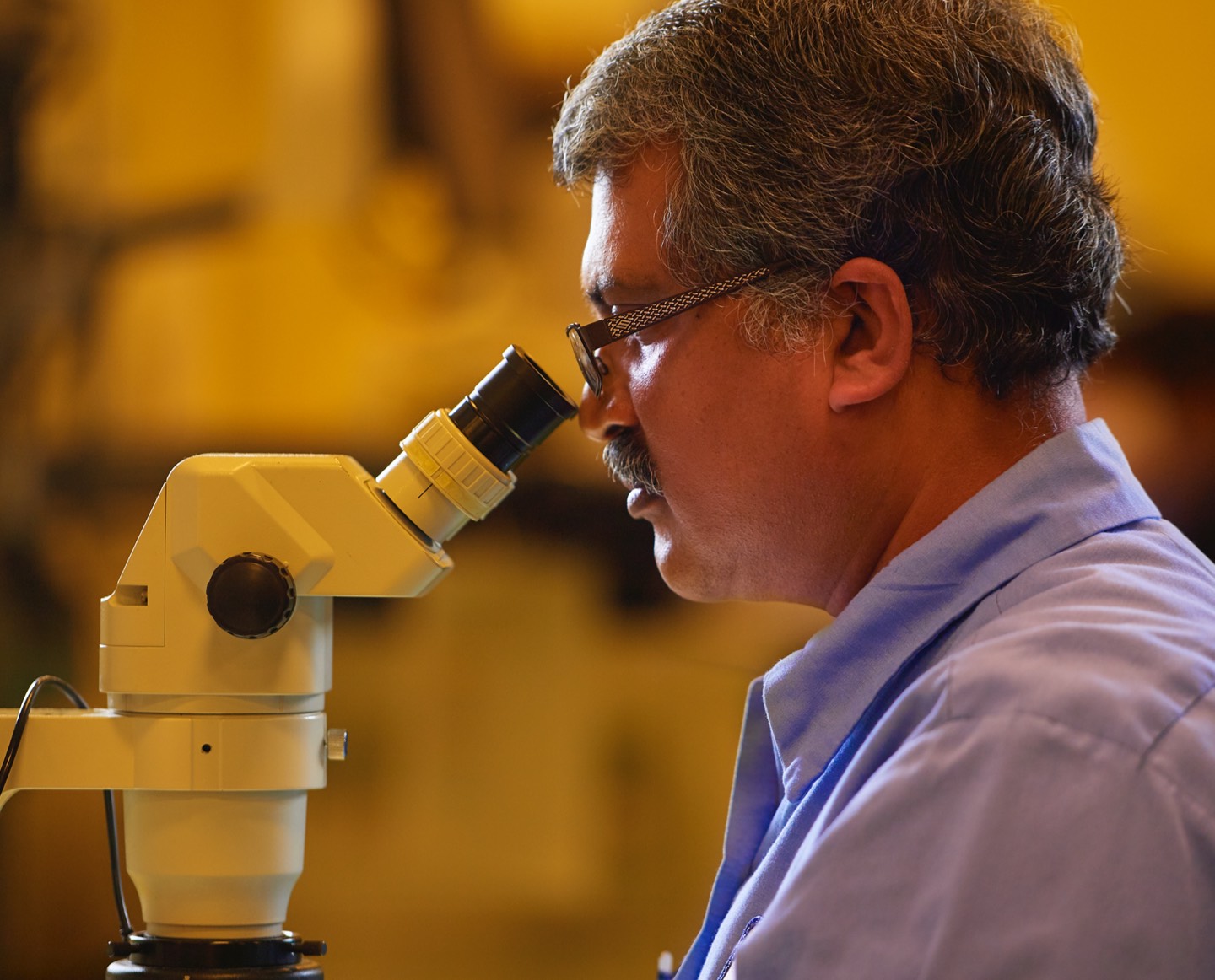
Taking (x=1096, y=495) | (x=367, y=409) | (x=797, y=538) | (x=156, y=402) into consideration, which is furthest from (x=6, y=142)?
(x=1096, y=495)

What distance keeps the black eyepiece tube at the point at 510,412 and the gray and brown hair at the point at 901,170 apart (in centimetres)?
15

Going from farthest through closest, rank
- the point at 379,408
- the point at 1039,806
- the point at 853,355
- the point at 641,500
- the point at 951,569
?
the point at 379,408, the point at 641,500, the point at 853,355, the point at 951,569, the point at 1039,806

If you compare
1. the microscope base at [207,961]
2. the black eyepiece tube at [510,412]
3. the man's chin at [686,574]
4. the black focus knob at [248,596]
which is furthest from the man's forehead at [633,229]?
the microscope base at [207,961]

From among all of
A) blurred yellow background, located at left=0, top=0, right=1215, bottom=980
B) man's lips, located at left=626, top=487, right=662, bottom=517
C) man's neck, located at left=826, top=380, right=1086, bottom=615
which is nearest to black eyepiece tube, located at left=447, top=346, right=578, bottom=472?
man's lips, located at left=626, top=487, right=662, bottom=517

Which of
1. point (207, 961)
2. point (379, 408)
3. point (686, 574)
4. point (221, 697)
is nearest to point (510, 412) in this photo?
point (686, 574)

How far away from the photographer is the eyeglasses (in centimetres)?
92

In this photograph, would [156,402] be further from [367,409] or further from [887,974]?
[887,974]

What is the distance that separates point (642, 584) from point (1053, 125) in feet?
3.64

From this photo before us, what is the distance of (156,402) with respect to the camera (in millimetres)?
1883

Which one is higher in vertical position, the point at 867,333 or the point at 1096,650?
the point at 867,333

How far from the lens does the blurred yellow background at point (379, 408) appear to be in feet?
6.12

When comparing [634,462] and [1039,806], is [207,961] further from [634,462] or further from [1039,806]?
[1039,806]

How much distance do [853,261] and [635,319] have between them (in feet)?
0.61

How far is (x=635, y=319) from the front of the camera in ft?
3.17
